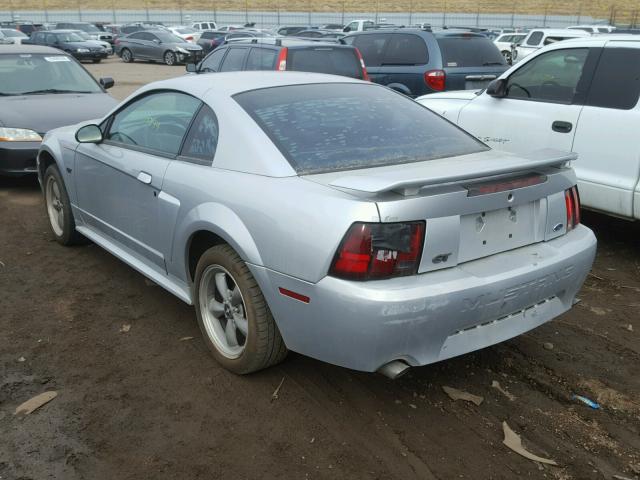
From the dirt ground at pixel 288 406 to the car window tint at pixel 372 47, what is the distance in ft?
23.6

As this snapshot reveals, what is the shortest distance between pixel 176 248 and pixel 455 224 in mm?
1659

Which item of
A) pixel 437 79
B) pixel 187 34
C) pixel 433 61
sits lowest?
pixel 437 79

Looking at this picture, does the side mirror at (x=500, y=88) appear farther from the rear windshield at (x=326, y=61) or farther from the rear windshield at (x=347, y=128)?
the rear windshield at (x=326, y=61)

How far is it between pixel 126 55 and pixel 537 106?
29.8 meters

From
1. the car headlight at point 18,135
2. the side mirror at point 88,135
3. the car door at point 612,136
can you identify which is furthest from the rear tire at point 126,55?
the car door at point 612,136

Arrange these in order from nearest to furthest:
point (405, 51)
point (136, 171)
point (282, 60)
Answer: point (136, 171)
point (282, 60)
point (405, 51)

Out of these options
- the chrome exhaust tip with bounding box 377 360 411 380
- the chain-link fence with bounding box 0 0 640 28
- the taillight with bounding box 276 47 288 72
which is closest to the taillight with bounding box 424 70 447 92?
the taillight with bounding box 276 47 288 72

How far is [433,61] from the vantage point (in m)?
9.60

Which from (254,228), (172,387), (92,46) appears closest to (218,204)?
(254,228)

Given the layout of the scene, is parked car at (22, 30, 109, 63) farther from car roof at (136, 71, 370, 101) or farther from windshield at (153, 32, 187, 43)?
car roof at (136, 71, 370, 101)

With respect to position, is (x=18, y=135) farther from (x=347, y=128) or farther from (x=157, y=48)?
(x=157, y=48)

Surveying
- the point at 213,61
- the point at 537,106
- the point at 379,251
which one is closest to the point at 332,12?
the point at 213,61

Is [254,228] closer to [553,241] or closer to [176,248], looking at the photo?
[176,248]

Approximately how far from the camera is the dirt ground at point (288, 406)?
8.83 ft
